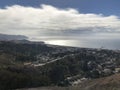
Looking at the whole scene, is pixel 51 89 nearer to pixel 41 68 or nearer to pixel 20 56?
pixel 41 68

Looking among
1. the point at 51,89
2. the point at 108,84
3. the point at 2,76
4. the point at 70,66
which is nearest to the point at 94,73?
the point at 70,66

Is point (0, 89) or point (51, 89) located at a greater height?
point (51, 89)

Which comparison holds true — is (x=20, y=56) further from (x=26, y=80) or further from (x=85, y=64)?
(x=26, y=80)

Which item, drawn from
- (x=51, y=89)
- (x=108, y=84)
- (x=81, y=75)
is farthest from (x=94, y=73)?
(x=51, y=89)

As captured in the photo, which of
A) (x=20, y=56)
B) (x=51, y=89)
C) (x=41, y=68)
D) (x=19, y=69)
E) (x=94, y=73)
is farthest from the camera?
(x=20, y=56)

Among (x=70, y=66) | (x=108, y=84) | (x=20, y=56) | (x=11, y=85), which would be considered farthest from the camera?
(x=20, y=56)

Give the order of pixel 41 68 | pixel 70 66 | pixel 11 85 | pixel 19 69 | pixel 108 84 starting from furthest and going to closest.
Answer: pixel 70 66
pixel 41 68
pixel 19 69
pixel 11 85
pixel 108 84

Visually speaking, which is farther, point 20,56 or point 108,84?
point 20,56

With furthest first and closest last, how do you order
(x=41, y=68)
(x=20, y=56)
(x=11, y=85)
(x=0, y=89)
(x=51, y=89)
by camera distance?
(x=20, y=56)
(x=41, y=68)
(x=11, y=85)
(x=0, y=89)
(x=51, y=89)

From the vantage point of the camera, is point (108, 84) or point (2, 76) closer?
point (108, 84)
